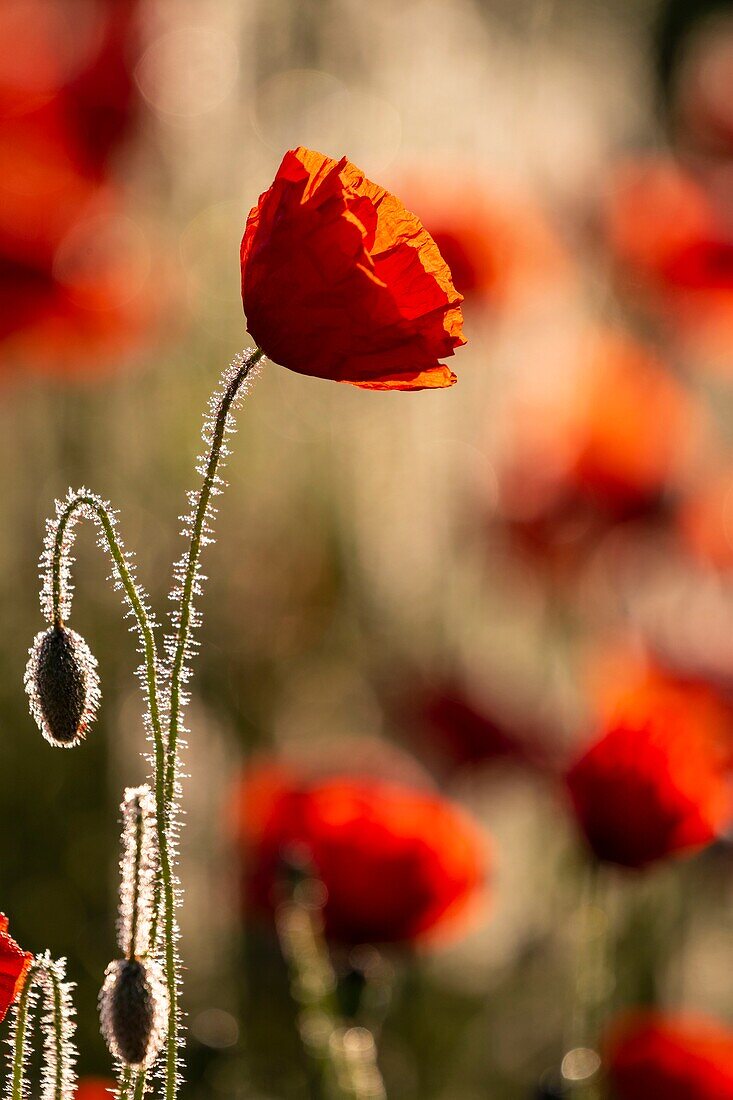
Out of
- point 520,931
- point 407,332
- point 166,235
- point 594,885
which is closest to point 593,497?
point 520,931

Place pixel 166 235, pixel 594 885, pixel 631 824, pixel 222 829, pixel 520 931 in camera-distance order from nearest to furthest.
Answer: pixel 631 824, pixel 594 885, pixel 222 829, pixel 520 931, pixel 166 235

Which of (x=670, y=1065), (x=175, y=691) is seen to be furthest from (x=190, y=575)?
(x=670, y=1065)

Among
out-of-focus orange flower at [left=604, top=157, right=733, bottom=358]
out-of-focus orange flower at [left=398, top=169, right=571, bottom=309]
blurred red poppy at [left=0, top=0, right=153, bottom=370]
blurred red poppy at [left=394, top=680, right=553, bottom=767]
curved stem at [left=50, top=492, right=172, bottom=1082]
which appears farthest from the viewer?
out-of-focus orange flower at [left=604, top=157, right=733, bottom=358]

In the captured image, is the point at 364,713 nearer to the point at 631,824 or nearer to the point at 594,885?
the point at 594,885

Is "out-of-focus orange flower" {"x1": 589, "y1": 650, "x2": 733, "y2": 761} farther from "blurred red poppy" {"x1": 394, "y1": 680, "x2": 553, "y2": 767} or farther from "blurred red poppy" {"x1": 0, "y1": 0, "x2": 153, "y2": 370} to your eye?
"blurred red poppy" {"x1": 0, "y1": 0, "x2": 153, "y2": 370}

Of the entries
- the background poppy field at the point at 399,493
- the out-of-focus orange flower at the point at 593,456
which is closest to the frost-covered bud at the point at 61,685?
the background poppy field at the point at 399,493

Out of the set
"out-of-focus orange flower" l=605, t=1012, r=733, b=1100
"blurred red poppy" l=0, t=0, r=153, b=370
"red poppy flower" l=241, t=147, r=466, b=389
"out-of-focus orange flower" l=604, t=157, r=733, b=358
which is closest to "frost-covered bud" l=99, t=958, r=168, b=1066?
"red poppy flower" l=241, t=147, r=466, b=389

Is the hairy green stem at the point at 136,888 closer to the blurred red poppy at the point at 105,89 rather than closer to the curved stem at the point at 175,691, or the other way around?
the curved stem at the point at 175,691
